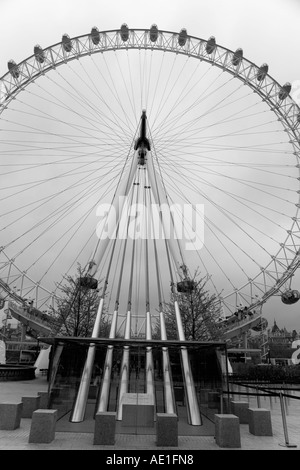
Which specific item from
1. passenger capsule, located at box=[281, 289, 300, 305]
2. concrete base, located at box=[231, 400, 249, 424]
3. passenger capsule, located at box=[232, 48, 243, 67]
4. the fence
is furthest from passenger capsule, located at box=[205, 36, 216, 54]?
concrete base, located at box=[231, 400, 249, 424]

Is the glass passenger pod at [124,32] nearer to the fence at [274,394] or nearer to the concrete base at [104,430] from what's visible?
the fence at [274,394]

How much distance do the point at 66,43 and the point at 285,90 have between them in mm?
17787

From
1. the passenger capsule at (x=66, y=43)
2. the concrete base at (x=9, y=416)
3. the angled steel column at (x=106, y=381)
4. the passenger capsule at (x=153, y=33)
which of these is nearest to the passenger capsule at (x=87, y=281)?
the angled steel column at (x=106, y=381)

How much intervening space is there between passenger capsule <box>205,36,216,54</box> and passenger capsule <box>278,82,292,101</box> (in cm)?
650

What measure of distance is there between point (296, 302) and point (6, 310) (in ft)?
115

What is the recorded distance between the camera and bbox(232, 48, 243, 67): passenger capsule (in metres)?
30.8

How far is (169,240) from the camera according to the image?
2173 cm

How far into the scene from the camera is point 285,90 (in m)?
30.6

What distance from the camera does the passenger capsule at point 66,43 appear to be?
29.2 metres

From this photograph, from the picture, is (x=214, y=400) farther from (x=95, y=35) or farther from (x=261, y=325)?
(x=261, y=325)

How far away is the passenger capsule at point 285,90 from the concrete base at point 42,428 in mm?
29915

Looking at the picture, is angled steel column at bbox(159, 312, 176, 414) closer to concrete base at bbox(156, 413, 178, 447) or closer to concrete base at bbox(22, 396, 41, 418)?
concrete base at bbox(156, 413, 178, 447)

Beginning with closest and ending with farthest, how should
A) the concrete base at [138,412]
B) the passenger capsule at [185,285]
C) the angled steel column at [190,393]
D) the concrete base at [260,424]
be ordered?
the concrete base at [260,424] → the concrete base at [138,412] → the angled steel column at [190,393] → the passenger capsule at [185,285]
